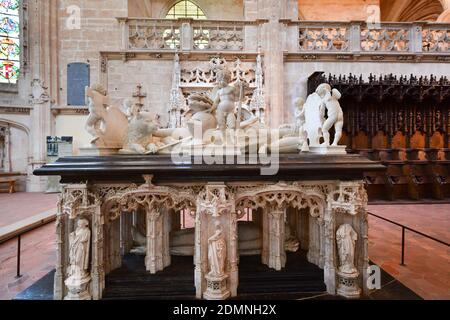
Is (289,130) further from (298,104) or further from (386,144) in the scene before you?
(386,144)

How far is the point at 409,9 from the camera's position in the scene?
51.6 feet

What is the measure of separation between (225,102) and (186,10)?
12.8 m

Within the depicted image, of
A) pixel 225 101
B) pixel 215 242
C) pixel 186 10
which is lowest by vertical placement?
pixel 215 242

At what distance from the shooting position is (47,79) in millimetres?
9492

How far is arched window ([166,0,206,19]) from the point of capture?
43.6ft

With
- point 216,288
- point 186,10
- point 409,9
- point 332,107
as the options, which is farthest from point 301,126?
point 409,9

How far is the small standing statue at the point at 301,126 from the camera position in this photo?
9.49 feet

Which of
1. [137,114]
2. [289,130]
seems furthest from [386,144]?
[137,114]

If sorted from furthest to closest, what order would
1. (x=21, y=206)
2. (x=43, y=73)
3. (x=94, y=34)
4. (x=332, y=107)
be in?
(x=43, y=73) < (x=94, y=34) < (x=21, y=206) < (x=332, y=107)

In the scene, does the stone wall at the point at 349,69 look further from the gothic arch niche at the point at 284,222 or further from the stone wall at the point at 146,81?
the gothic arch niche at the point at 284,222

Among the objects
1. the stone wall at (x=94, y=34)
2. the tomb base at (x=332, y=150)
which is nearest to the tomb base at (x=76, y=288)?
the tomb base at (x=332, y=150)

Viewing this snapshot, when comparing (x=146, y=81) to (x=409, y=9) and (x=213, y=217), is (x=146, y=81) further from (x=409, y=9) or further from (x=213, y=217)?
(x=409, y=9)

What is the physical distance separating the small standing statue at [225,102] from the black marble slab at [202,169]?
1.76ft
